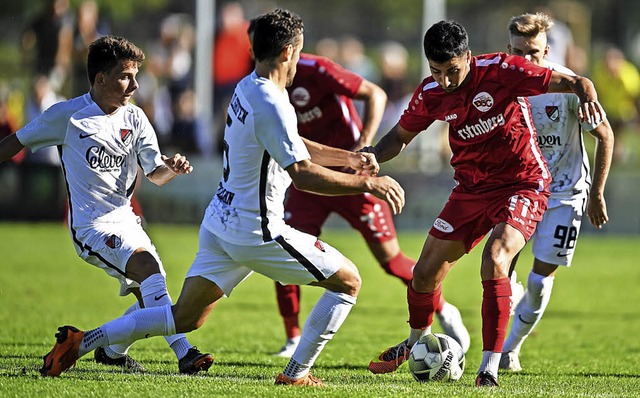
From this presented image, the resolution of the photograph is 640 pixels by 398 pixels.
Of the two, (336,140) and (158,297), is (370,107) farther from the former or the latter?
(158,297)

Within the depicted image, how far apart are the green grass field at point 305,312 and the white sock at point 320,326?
0.23 m

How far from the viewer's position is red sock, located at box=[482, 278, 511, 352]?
6.71 metres

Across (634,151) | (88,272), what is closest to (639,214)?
(634,151)

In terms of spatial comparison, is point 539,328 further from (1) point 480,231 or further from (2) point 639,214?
(2) point 639,214

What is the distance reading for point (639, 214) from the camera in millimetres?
19844

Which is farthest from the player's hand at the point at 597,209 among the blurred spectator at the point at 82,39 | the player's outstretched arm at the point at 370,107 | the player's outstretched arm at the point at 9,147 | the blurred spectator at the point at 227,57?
the blurred spectator at the point at 227,57

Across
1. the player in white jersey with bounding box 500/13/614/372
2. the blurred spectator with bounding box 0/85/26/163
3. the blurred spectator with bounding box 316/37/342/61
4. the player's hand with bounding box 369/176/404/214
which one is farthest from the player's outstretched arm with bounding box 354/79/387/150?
the blurred spectator with bounding box 316/37/342/61

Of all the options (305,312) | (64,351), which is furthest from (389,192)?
(305,312)

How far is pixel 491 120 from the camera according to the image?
276 inches

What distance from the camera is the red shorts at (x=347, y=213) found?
8.87m

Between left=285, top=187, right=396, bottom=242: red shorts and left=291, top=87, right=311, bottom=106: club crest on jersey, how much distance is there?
2.63 feet

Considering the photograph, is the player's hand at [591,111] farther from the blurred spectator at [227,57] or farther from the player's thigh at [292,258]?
the blurred spectator at [227,57]

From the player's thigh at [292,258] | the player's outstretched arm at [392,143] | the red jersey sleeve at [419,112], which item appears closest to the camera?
the player's thigh at [292,258]

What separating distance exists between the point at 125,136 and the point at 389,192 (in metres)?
2.26
